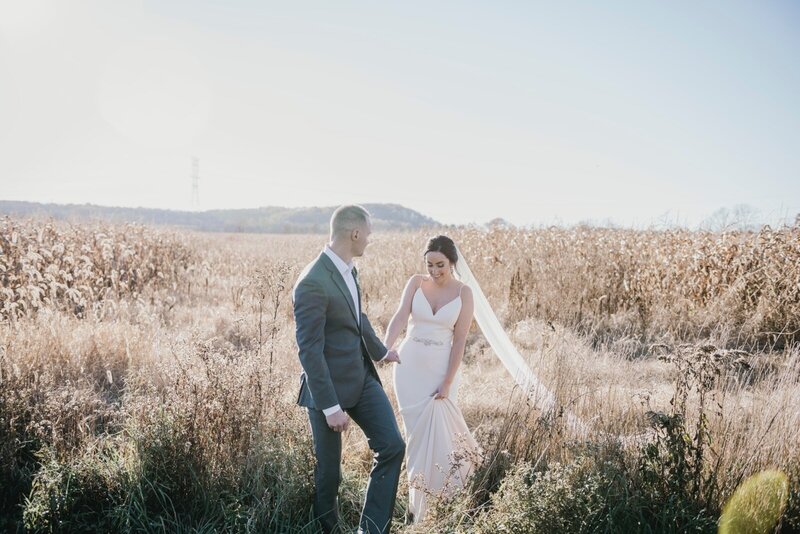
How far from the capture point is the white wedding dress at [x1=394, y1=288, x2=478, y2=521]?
13.8 ft

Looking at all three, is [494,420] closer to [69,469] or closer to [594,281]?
[69,469]

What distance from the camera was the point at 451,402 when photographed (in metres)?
4.43

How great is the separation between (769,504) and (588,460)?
3.73 ft

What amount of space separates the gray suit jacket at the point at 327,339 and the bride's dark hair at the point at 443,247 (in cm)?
134

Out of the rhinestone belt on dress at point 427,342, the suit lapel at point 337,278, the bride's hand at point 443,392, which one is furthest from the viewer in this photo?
the rhinestone belt on dress at point 427,342

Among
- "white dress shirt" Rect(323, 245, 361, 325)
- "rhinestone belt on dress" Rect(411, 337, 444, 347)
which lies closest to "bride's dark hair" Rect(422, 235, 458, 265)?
"rhinestone belt on dress" Rect(411, 337, 444, 347)

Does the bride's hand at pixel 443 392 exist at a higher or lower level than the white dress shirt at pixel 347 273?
lower

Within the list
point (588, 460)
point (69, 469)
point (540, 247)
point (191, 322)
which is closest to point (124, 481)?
point (69, 469)

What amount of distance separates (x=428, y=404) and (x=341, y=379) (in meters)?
1.34

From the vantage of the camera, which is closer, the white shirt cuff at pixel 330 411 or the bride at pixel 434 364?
the white shirt cuff at pixel 330 411

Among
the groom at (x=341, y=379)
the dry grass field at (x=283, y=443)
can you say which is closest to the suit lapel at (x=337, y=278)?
the groom at (x=341, y=379)

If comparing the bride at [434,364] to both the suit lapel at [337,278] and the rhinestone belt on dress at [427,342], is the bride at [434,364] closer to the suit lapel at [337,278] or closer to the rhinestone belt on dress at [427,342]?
the rhinestone belt on dress at [427,342]

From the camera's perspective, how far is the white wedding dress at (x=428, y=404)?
13.8ft

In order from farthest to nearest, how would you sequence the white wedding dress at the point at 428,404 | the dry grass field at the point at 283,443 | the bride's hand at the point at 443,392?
the bride's hand at the point at 443,392 < the white wedding dress at the point at 428,404 < the dry grass field at the point at 283,443
